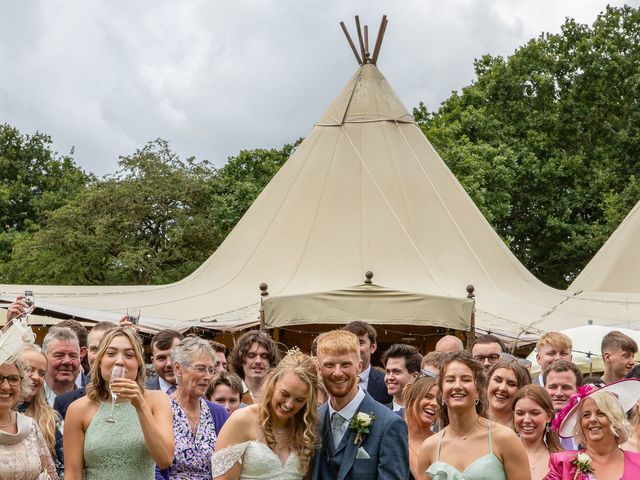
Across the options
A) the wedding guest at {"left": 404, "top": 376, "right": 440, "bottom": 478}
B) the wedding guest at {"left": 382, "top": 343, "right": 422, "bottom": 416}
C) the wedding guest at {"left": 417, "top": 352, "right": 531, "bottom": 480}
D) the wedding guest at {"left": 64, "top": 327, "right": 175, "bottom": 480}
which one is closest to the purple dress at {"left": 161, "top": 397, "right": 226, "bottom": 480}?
the wedding guest at {"left": 64, "top": 327, "right": 175, "bottom": 480}

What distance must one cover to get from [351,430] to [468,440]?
535 mm

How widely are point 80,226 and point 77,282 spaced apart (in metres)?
1.62

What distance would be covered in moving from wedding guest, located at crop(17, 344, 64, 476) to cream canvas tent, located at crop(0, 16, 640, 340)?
10.9m

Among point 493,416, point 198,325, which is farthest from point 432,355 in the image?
point 198,325

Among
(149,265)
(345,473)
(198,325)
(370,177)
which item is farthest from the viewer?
(149,265)

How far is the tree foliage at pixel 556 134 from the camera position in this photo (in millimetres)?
32781

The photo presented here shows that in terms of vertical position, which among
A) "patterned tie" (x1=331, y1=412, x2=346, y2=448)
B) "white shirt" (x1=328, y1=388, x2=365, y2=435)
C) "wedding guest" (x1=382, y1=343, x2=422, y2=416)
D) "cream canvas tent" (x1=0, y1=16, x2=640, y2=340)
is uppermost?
"cream canvas tent" (x1=0, y1=16, x2=640, y2=340)

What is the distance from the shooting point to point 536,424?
6.46m

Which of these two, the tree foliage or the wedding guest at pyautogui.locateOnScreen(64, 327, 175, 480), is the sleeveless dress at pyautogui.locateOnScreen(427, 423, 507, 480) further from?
the tree foliage

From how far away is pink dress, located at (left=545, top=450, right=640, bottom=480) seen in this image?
18.9 ft

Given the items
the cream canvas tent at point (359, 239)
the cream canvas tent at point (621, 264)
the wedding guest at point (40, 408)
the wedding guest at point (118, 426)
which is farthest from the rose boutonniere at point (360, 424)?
the cream canvas tent at point (621, 264)

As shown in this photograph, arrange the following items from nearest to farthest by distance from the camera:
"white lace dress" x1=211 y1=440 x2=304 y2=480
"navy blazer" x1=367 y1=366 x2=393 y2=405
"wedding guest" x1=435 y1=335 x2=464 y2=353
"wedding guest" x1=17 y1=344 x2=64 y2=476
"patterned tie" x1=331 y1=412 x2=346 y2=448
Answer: "white lace dress" x1=211 y1=440 x2=304 y2=480
"patterned tie" x1=331 y1=412 x2=346 y2=448
"wedding guest" x1=17 y1=344 x2=64 y2=476
"wedding guest" x1=435 y1=335 x2=464 y2=353
"navy blazer" x1=367 y1=366 x2=393 y2=405

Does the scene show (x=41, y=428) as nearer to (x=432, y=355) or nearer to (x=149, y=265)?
(x=432, y=355)

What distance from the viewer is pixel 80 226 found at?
35.7 meters
